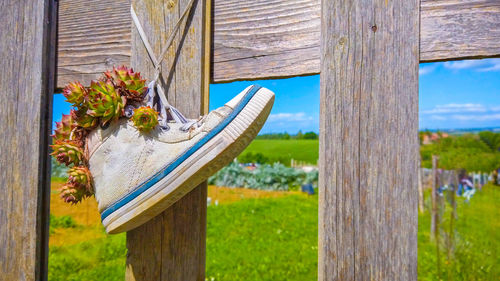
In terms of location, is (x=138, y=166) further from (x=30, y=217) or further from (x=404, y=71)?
(x=404, y=71)

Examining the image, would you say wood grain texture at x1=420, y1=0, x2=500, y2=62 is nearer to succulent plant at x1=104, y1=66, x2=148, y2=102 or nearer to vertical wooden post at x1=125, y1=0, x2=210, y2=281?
vertical wooden post at x1=125, y1=0, x2=210, y2=281

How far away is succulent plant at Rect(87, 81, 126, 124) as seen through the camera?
98 centimetres

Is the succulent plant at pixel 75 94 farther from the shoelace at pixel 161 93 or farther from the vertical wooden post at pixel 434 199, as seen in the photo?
the vertical wooden post at pixel 434 199

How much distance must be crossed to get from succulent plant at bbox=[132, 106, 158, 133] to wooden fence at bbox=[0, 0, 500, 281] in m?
0.16

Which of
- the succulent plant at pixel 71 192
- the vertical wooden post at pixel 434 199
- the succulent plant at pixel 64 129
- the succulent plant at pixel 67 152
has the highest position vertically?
the succulent plant at pixel 64 129

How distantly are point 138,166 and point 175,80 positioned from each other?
31 centimetres

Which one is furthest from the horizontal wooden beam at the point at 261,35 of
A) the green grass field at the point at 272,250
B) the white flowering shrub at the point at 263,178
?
the white flowering shrub at the point at 263,178

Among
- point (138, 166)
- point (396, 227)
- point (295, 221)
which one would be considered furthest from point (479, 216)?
point (138, 166)

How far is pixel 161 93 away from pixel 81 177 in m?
0.34

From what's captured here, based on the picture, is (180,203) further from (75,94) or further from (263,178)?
(263,178)

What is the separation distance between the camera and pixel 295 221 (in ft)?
19.7

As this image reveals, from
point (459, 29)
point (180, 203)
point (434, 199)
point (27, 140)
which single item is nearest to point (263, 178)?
point (434, 199)

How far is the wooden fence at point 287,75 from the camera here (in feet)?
2.95

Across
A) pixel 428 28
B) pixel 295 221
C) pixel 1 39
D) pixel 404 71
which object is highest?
→ pixel 1 39
